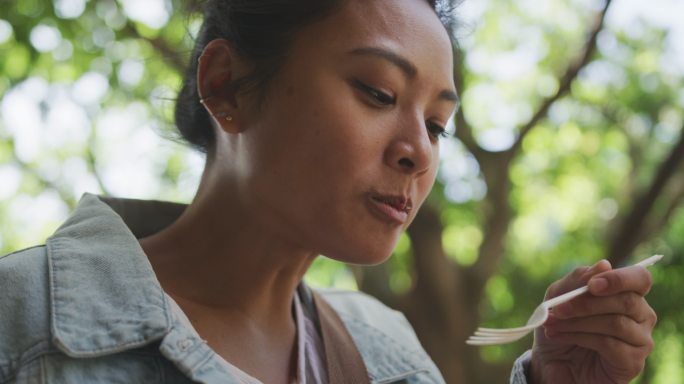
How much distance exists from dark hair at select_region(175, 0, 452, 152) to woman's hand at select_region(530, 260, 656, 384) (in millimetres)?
736

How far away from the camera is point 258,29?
162 centimetres

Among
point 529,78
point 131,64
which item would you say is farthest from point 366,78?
point 529,78

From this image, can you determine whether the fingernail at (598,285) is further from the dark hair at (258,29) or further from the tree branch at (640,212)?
the tree branch at (640,212)

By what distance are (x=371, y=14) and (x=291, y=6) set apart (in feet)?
0.56

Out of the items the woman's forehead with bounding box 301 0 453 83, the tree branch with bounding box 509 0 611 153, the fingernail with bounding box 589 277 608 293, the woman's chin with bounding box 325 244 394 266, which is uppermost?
the woman's forehead with bounding box 301 0 453 83

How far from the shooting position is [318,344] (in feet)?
6.01

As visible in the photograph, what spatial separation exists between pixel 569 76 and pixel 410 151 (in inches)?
107

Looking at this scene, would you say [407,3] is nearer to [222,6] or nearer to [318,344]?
[222,6]

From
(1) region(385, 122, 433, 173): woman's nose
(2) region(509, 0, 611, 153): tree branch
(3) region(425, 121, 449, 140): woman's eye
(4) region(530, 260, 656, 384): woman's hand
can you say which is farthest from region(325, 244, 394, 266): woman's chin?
(2) region(509, 0, 611, 153): tree branch

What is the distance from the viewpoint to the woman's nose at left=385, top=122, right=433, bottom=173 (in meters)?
1.49

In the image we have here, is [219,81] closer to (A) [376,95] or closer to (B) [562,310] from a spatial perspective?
(A) [376,95]

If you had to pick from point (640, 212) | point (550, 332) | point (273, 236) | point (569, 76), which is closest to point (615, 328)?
point (550, 332)

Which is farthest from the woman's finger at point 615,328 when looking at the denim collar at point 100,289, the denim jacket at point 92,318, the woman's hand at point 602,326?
the denim collar at point 100,289

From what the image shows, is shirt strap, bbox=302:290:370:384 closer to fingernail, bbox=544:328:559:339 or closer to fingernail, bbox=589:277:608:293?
fingernail, bbox=544:328:559:339
